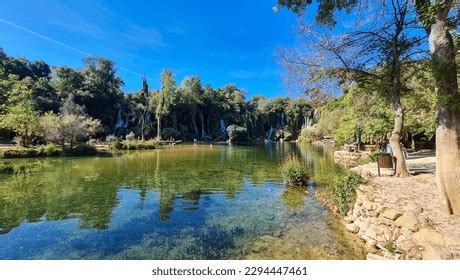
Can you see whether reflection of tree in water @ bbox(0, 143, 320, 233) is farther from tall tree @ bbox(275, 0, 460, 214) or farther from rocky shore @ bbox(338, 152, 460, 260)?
tall tree @ bbox(275, 0, 460, 214)

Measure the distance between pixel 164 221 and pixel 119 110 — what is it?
55.7 m

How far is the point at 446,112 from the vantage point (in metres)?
5.64

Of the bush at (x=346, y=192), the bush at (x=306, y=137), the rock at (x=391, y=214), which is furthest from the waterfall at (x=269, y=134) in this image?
the rock at (x=391, y=214)

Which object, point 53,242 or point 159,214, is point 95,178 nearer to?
point 159,214

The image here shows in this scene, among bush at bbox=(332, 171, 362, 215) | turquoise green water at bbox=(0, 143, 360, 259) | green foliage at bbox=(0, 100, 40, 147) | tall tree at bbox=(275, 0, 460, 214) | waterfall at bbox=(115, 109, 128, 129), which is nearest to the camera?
tall tree at bbox=(275, 0, 460, 214)

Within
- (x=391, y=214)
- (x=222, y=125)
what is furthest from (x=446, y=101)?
(x=222, y=125)

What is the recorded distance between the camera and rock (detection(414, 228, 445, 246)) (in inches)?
169

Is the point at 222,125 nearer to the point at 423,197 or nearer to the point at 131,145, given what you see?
the point at 131,145

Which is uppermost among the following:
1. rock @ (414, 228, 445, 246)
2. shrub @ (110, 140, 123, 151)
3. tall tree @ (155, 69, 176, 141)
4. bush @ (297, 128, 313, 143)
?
tall tree @ (155, 69, 176, 141)

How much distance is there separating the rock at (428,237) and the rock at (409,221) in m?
0.20

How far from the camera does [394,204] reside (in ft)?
20.0

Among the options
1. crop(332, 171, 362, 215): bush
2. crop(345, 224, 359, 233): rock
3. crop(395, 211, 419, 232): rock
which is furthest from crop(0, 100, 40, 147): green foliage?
crop(395, 211, 419, 232): rock

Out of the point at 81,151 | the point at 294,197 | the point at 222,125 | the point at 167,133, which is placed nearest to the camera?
the point at 294,197
